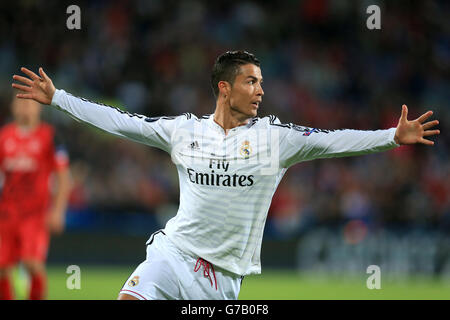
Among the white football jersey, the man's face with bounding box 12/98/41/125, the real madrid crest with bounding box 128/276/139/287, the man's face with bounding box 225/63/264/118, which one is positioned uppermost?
the man's face with bounding box 12/98/41/125

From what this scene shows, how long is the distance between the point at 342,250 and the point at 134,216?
403cm

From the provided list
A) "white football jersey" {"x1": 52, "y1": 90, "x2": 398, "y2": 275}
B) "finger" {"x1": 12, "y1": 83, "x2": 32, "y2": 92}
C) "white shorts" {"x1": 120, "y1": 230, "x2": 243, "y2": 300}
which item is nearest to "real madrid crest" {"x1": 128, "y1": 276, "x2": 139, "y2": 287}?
"white shorts" {"x1": 120, "y1": 230, "x2": 243, "y2": 300}

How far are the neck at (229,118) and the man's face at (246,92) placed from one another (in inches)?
1.2

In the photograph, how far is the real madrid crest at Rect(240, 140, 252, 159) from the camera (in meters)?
5.18

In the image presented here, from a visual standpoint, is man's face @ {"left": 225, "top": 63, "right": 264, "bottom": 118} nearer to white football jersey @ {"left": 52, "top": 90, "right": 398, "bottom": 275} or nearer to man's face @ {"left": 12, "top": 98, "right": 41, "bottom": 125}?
white football jersey @ {"left": 52, "top": 90, "right": 398, "bottom": 275}

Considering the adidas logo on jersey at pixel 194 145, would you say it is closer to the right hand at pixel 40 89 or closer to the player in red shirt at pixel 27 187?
the right hand at pixel 40 89

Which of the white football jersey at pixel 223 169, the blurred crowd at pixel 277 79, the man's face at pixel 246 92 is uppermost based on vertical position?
the blurred crowd at pixel 277 79

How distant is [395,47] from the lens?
64.1ft

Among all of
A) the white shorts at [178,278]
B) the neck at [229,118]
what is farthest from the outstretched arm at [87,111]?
the white shorts at [178,278]

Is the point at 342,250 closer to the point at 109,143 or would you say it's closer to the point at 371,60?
the point at 109,143

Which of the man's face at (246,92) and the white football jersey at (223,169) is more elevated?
the man's face at (246,92)

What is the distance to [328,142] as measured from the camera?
194 inches

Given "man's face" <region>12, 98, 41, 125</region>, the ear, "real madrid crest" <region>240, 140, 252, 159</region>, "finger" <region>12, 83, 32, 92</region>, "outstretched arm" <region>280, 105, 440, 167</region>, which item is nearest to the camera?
"outstretched arm" <region>280, 105, 440, 167</region>

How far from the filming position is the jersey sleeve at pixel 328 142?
478 centimetres
